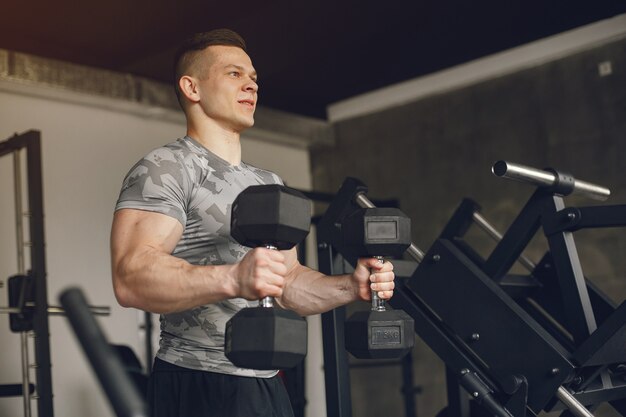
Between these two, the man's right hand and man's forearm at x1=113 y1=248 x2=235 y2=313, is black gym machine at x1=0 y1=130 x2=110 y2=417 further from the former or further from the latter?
the man's right hand

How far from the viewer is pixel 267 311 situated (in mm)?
1277

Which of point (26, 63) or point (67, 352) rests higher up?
point (26, 63)

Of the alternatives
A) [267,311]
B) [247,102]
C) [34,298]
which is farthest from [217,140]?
[34,298]

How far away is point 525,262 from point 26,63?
3119 millimetres

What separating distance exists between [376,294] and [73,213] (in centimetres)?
369

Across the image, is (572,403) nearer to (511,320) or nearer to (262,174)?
(511,320)

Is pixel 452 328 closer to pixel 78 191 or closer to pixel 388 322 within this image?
pixel 388 322

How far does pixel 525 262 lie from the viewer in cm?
325

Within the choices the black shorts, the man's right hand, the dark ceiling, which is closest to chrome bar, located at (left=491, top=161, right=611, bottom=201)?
the black shorts

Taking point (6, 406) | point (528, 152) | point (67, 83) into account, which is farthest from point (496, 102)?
point (6, 406)

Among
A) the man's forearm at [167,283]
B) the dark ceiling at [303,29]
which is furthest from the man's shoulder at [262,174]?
the dark ceiling at [303,29]

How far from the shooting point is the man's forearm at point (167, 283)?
135 centimetres

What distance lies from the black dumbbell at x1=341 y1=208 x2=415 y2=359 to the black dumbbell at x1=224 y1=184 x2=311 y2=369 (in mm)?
229

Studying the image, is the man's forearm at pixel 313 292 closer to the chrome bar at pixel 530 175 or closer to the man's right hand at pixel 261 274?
the man's right hand at pixel 261 274
